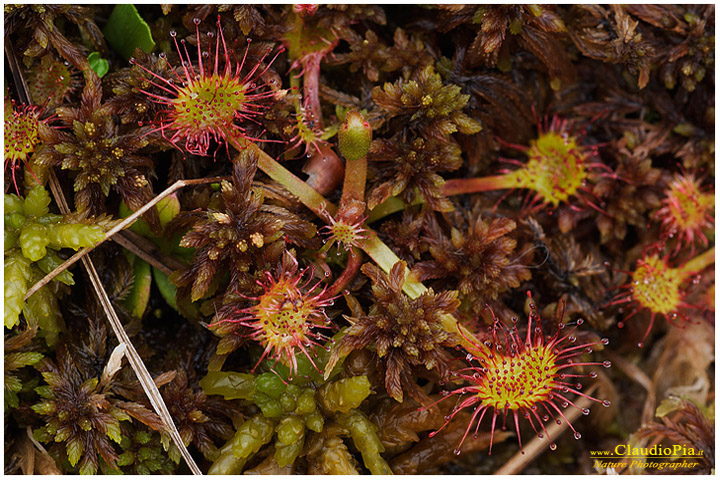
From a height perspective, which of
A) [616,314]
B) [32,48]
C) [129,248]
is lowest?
[616,314]

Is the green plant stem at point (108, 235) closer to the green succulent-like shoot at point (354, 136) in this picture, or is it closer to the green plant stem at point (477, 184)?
the green succulent-like shoot at point (354, 136)

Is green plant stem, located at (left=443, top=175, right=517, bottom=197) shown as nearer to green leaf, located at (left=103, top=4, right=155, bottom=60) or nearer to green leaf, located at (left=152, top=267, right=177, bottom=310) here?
green leaf, located at (left=152, top=267, right=177, bottom=310)

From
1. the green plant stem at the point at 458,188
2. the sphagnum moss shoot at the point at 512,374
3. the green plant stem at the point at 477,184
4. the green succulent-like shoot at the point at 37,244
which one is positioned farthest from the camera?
the green plant stem at the point at 477,184

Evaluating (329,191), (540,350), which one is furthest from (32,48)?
(540,350)

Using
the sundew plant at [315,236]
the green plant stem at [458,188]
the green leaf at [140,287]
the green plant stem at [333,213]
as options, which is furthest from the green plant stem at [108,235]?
the green plant stem at [458,188]

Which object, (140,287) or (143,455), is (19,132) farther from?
(143,455)

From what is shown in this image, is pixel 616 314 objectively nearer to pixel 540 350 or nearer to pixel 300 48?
pixel 540 350
